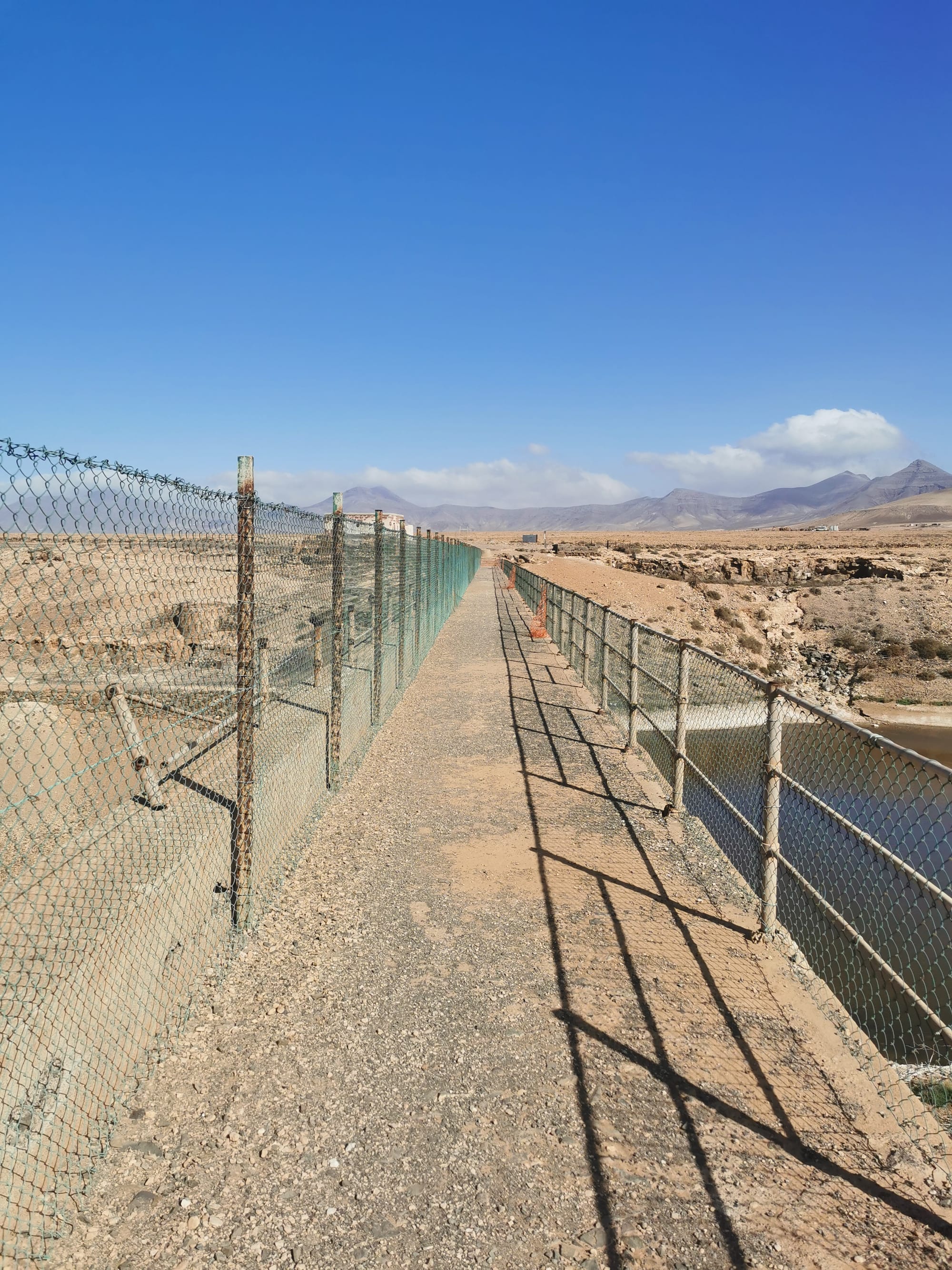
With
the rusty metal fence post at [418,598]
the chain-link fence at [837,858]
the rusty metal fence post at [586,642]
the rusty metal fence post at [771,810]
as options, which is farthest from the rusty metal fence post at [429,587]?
the rusty metal fence post at [771,810]

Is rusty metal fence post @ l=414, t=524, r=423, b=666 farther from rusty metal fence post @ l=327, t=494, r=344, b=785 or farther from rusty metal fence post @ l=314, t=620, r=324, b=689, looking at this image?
rusty metal fence post @ l=327, t=494, r=344, b=785

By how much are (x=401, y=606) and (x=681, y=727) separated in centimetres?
537

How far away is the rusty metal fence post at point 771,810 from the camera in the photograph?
195 inches

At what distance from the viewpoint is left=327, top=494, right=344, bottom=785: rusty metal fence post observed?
20.9 feet

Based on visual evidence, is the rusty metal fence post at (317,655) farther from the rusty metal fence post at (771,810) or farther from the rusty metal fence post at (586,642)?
the rusty metal fence post at (586,642)

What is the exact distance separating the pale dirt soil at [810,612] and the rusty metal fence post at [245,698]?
55.5 ft

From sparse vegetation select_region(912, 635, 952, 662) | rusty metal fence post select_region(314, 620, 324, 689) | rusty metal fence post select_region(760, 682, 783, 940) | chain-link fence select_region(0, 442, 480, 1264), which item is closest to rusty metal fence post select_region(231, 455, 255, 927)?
chain-link fence select_region(0, 442, 480, 1264)

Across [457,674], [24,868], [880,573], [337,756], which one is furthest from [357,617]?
[880,573]

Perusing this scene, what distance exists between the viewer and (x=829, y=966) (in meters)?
6.74

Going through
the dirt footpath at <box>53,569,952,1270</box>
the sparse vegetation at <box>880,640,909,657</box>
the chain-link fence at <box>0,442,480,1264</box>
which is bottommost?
the sparse vegetation at <box>880,640,909,657</box>

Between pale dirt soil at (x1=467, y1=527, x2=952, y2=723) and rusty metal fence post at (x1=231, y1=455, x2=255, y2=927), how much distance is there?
1692cm

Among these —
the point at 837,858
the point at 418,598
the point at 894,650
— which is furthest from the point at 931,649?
the point at 837,858

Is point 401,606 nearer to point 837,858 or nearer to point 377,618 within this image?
point 377,618

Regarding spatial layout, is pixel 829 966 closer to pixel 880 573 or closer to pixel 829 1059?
pixel 829 1059
